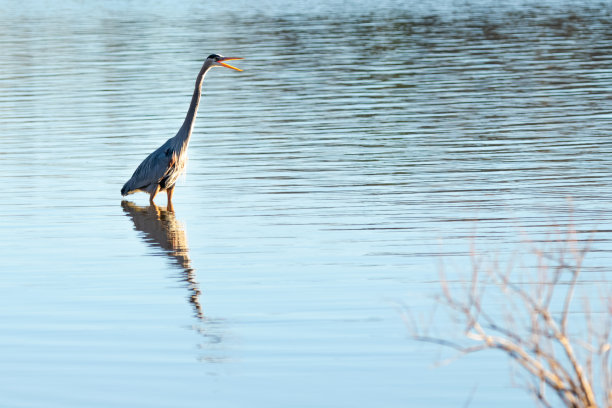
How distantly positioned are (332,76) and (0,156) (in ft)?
34.6

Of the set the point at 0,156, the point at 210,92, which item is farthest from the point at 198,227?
the point at 210,92

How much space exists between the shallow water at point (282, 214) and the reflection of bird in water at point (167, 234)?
42mm

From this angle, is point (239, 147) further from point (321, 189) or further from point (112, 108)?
point (112, 108)

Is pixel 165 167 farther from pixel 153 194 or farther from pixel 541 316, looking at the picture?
pixel 541 316

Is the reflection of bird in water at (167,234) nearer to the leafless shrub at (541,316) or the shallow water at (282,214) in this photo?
the shallow water at (282,214)

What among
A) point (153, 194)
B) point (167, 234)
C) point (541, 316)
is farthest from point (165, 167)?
point (541, 316)

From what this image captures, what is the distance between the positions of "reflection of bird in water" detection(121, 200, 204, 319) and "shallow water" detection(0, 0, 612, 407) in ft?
0.14

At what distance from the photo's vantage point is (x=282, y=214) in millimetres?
12023

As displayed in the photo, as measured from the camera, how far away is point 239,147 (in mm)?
17156

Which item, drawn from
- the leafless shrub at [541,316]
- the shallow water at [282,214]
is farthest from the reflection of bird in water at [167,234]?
the leafless shrub at [541,316]

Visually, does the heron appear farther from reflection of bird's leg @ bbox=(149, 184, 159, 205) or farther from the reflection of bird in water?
the reflection of bird in water

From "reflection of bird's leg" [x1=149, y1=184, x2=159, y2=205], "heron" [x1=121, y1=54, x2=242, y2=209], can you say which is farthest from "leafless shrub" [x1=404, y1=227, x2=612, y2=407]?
"reflection of bird's leg" [x1=149, y1=184, x2=159, y2=205]

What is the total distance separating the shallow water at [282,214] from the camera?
6996 mm

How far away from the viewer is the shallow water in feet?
23.0
